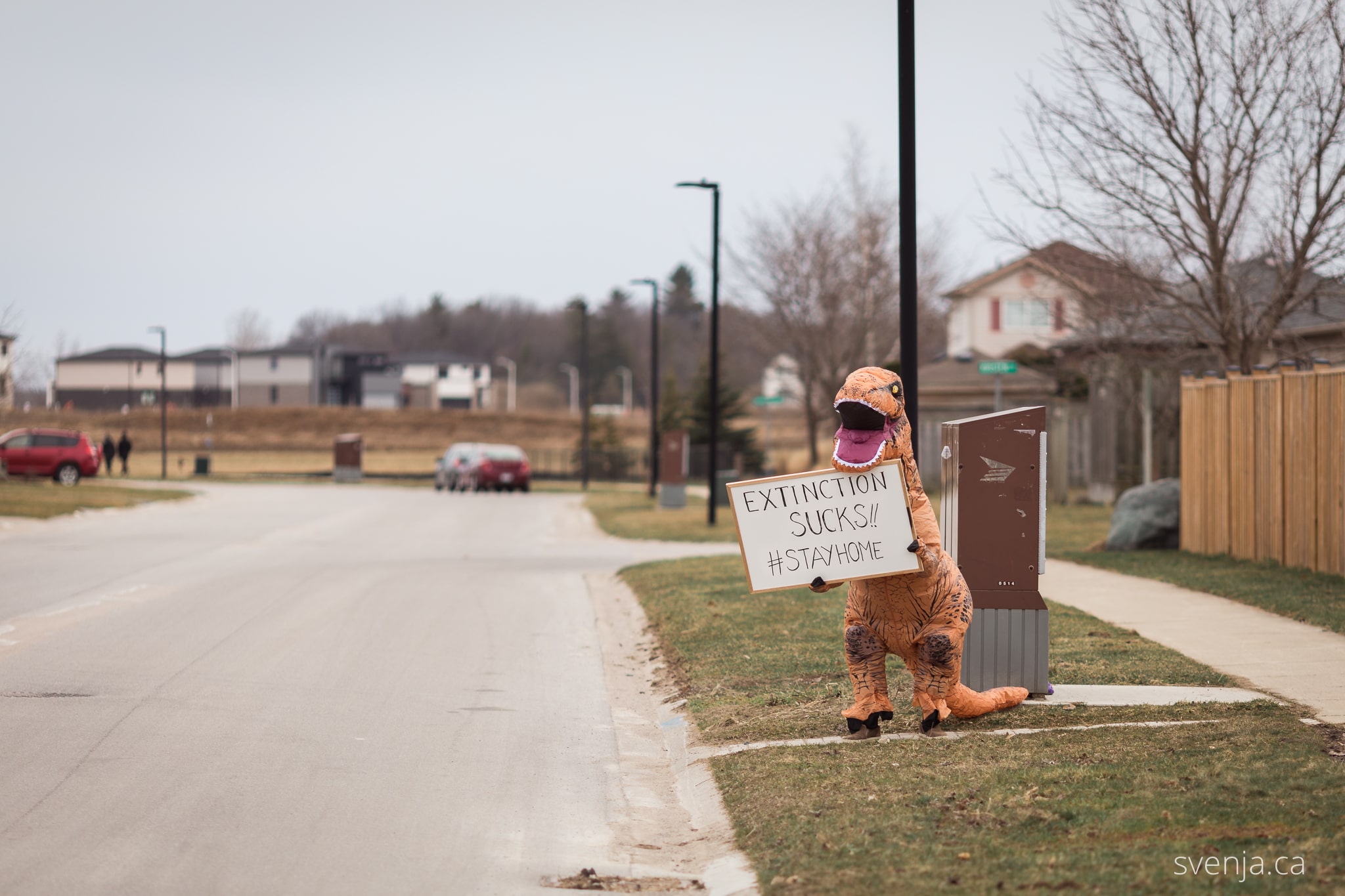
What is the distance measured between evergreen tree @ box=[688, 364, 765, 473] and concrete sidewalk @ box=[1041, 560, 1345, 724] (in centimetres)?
3709

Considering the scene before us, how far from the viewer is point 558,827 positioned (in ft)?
20.2

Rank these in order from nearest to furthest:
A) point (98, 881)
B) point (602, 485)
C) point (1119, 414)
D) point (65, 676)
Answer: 1. point (98, 881)
2. point (65, 676)
3. point (1119, 414)
4. point (602, 485)

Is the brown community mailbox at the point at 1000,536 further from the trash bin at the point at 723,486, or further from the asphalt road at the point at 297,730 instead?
the trash bin at the point at 723,486

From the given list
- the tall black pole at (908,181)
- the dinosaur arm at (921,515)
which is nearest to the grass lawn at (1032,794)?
the dinosaur arm at (921,515)

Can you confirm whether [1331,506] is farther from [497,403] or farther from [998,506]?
[497,403]

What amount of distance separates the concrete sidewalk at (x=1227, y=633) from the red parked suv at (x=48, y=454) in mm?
35469

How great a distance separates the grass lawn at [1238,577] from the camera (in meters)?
11.5

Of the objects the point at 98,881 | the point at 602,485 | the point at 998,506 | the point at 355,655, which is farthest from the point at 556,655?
the point at 602,485

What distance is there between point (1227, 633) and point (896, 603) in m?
4.71

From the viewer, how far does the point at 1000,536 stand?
766cm

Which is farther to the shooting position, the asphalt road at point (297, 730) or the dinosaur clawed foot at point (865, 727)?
the dinosaur clawed foot at point (865, 727)

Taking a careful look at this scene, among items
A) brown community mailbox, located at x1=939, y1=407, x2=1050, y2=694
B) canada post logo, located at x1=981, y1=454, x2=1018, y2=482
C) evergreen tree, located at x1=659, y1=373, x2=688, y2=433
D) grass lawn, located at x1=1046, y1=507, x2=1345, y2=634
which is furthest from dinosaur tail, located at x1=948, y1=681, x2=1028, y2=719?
evergreen tree, located at x1=659, y1=373, x2=688, y2=433

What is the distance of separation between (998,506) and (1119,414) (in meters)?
21.9

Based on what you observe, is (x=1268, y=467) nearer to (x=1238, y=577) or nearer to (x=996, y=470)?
(x=1238, y=577)
